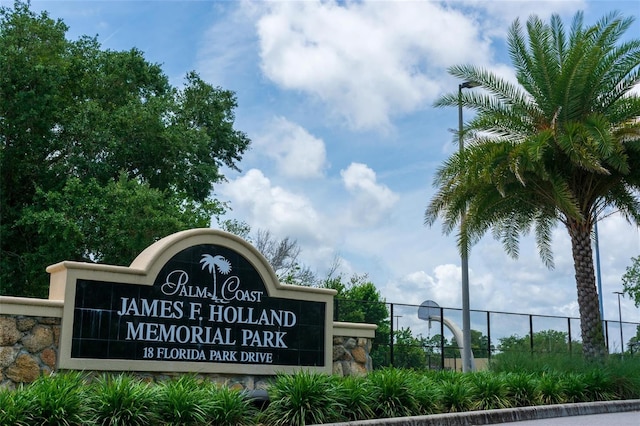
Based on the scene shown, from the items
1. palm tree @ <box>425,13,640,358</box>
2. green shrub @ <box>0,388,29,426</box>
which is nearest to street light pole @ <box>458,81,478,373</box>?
palm tree @ <box>425,13,640,358</box>

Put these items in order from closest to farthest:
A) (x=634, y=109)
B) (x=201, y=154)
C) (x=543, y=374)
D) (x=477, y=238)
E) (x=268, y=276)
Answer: (x=268, y=276)
(x=543, y=374)
(x=634, y=109)
(x=477, y=238)
(x=201, y=154)

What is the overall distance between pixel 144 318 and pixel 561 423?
8178 millimetres

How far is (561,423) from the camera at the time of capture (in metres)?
14.4

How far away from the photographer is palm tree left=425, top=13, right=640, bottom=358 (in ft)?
65.5

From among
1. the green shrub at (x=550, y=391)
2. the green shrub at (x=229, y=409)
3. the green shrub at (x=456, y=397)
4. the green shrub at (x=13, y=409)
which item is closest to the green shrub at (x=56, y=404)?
the green shrub at (x=13, y=409)

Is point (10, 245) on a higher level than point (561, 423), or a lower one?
higher

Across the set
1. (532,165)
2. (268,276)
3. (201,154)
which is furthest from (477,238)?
(201,154)

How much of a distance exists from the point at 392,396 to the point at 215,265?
462 cm

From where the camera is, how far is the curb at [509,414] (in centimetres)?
1261

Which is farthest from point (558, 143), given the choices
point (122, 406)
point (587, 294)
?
point (122, 406)

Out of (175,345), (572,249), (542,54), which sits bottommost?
(175,345)

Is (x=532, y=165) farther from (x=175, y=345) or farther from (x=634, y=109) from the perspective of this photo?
(x=175, y=345)

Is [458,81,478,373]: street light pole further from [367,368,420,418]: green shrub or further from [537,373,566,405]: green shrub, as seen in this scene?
[367,368,420,418]: green shrub

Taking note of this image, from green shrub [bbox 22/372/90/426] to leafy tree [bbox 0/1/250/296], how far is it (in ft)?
49.3
